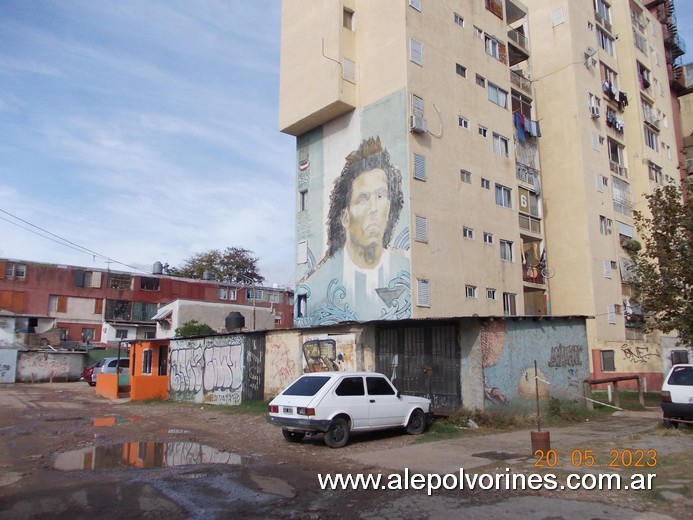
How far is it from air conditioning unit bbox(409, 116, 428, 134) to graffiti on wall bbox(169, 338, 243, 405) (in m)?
12.6

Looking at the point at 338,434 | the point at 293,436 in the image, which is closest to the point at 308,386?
the point at 338,434

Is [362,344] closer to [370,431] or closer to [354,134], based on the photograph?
[370,431]

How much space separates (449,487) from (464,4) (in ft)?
95.3

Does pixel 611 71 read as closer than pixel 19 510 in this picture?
No

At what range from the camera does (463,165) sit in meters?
28.9

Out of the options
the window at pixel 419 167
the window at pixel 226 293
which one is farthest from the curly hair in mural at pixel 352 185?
the window at pixel 226 293

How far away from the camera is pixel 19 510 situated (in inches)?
291

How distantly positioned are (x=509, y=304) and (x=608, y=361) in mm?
7186

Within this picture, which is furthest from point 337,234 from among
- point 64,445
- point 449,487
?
point 449,487

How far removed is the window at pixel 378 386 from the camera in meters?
13.4

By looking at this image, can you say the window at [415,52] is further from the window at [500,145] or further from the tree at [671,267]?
the tree at [671,267]

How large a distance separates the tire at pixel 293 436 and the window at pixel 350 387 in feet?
5.42

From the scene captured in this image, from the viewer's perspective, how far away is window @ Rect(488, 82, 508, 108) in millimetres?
31555

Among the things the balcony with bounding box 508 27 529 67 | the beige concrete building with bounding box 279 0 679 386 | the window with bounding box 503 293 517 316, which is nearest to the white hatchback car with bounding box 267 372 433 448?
the beige concrete building with bounding box 279 0 679 386
